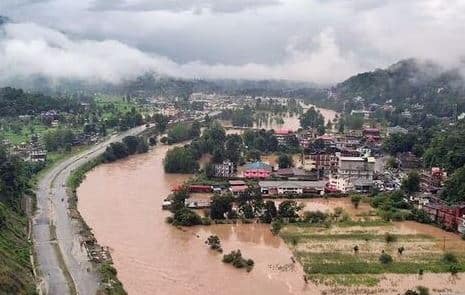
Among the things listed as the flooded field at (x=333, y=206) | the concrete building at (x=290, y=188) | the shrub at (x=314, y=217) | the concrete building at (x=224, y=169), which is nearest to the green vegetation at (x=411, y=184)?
the flooded field at (x=333, y=206)

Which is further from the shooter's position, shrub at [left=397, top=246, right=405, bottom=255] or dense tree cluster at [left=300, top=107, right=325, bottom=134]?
dense tree cluster at [left=300, top=107, right=325, bottom=134]

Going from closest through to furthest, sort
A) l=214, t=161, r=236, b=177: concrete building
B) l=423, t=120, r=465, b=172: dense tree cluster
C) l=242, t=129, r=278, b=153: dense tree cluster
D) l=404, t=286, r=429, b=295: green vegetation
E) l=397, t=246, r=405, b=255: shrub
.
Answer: l=404, t=286, r=429, b=295: green vegetation < l=397, t=246, r=405, b=255: shrub < l=423, t=120, r=465, b=172: dense tree cluster < l=214, t=161, r=236, b=177: concrete building < l=242, t=129, r=278, b=153: dense tree cluster

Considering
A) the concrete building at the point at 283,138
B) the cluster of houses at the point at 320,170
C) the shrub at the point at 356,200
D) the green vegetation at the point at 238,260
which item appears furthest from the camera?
the concrete building at the point at 283,138

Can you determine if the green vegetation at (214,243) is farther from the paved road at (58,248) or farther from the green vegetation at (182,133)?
the green vegetation at (182,133)

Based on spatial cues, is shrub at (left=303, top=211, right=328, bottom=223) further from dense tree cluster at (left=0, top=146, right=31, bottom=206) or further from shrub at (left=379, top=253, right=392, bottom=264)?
dense tree cluster at (left=0, top=146, right=31, bottom=206)

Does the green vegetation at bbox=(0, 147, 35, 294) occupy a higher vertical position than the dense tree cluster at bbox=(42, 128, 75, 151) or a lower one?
lower

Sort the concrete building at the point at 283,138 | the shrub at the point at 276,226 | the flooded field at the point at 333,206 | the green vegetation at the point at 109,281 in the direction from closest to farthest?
the green vegetation at the point at 109,281 → the shrub at the point at 276,226 → the flooded field at the point at 333,206 → the concrete building at the point at 283,138

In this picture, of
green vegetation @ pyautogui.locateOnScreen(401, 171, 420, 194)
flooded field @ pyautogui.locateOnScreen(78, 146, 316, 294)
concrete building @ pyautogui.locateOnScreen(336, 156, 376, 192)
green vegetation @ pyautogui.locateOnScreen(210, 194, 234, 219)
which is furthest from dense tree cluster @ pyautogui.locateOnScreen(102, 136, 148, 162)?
green vegetation @ pyautogui.locateOnScreen(401, 171, 420, 194)
